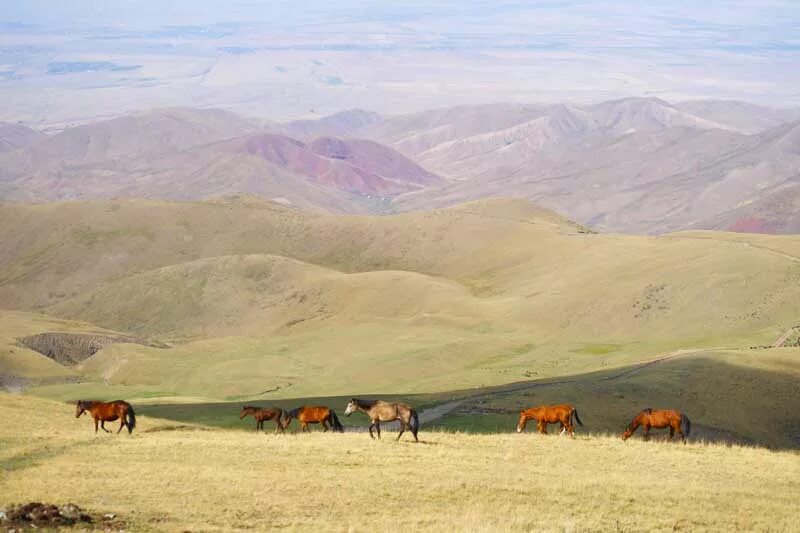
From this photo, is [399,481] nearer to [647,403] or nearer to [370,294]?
[647,403]

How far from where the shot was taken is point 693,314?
85.4 metres

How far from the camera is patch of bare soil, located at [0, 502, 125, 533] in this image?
16828 millimetres

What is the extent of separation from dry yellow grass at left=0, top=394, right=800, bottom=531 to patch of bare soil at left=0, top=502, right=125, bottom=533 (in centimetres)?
46

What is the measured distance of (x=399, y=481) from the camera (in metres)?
21.8

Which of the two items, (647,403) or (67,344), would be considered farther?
(67,344)

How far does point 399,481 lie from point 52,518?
7405mm

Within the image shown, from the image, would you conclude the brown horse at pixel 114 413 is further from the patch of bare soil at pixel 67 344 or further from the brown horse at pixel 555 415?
the patch of bare soil at pixel 67 344

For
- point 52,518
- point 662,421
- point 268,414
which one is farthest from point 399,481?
point 662,421

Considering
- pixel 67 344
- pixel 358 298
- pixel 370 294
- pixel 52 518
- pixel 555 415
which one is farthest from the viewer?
pixel 370 294

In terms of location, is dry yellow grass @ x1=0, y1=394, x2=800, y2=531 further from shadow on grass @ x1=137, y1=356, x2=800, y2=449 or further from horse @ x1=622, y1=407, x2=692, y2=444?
shadow on grass @ x1=137, y1=356, x2=800, y2=449

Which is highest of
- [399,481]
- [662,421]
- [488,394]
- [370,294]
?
[370,294]

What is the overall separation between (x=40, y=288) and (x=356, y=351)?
93.8m

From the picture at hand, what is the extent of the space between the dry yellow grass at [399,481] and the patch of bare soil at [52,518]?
1.51 ft

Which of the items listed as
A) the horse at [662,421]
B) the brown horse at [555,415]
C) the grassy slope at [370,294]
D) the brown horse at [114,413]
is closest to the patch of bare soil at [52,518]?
the brown horse at [114,413]
